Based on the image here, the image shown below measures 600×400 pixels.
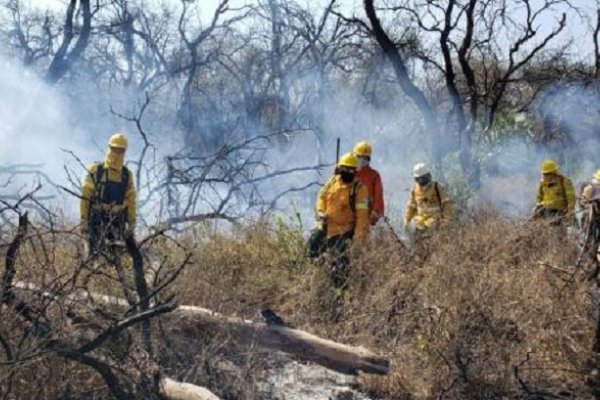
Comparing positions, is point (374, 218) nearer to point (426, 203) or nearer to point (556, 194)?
point (426, 203)

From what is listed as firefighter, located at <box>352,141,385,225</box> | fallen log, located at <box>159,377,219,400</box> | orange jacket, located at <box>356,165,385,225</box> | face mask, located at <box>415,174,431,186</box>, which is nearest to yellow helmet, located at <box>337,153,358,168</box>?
firefighter, located at <box>352,141,385,225</box>

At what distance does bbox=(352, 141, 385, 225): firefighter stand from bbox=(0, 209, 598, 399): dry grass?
0.79m

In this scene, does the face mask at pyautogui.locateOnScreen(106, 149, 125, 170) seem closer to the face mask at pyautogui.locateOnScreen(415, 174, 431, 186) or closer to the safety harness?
the safety harness

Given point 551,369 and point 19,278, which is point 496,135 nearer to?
point 551,369

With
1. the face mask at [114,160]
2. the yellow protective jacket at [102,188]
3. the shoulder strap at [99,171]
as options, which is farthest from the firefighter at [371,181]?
the shoulder strap at [99,171]

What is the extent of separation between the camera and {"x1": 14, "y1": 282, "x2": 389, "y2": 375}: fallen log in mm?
4809

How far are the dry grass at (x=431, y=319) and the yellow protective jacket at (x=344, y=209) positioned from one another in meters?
0.28

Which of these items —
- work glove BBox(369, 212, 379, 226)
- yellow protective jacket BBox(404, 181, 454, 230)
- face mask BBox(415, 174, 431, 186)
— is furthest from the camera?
face mask BBox(415, 174, 431, 186)

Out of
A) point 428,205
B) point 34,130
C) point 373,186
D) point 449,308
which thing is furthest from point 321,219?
point 34,130

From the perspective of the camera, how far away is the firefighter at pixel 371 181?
7.86 meters

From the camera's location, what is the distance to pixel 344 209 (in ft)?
24.1

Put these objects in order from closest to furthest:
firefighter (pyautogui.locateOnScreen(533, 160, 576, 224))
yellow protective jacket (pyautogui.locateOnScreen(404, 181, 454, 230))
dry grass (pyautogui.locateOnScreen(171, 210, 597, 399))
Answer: dry grass (pyautogui.locateOnScreen(171, 210, 597, 399))
yellow protective jacket (pyautogui.locateOnScreen(404, 181, 454, 230))
firefighter (pyautogui.locateOnScreen(533, 160, 576, 224))

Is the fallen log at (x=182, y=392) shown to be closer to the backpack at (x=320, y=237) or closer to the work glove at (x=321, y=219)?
the backpack at (x=320, y=237)

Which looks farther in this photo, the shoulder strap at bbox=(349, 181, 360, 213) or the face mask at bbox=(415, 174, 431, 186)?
the face mask at bbox=(415, 174, 431, 186)
